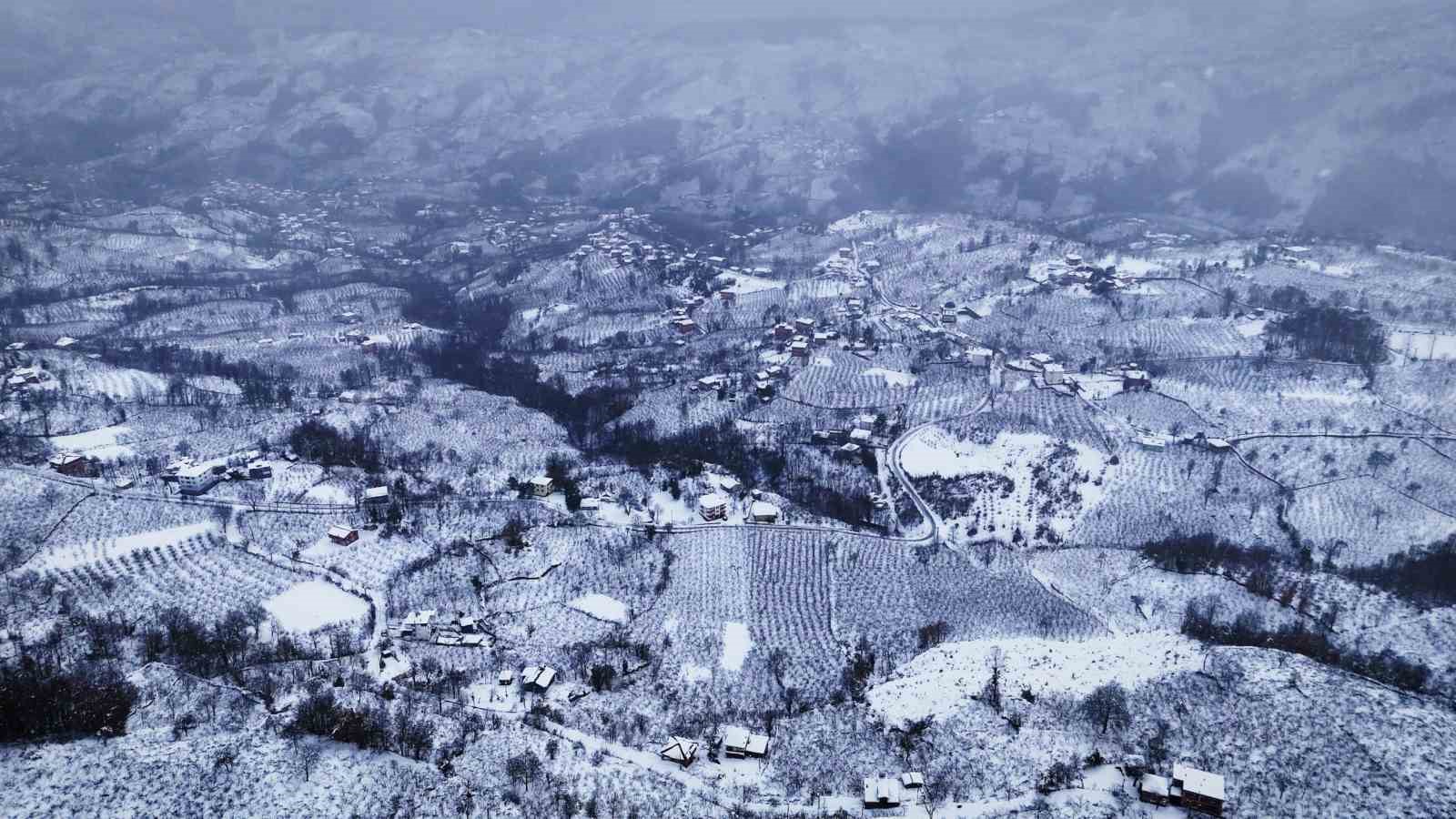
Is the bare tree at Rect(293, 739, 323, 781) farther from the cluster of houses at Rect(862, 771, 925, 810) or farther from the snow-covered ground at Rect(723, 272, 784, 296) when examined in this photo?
the snow-covered ground at Rect(723, 272, 784, 296)

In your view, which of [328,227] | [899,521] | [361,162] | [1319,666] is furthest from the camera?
[361,162]

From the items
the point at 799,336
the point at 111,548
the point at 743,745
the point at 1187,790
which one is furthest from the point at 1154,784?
the point at 799,336

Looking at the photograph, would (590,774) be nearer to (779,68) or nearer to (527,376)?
(527,376)

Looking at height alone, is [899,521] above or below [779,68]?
below

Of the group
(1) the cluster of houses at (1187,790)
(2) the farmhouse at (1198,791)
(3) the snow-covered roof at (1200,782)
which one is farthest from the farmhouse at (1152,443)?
(2) the farmhouse at (1198,791)

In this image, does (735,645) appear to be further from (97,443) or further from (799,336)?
(799,336)

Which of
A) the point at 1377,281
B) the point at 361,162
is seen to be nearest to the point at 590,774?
the point at 1377,281

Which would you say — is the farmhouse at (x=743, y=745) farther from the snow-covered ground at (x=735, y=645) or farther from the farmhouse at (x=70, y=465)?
the farmhouse at (x=70, y=465)
